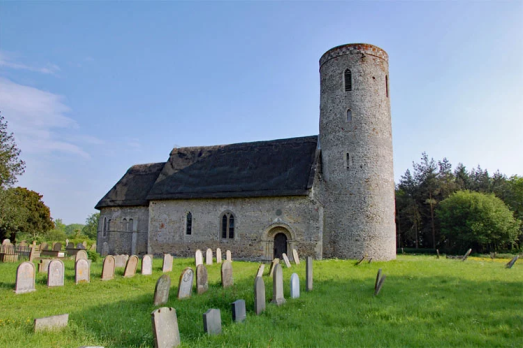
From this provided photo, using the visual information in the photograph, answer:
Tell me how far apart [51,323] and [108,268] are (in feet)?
23.9

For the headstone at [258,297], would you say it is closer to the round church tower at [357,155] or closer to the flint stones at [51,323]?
the flint stones at [51,323]

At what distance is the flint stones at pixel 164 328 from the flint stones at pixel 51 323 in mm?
2067

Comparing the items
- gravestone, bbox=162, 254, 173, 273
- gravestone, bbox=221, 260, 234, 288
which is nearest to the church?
gravestone, bbox=162, 254, 173, 273

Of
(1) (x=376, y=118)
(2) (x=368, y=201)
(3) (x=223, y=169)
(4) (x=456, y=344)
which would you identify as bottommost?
(4) (x=456, y=344)

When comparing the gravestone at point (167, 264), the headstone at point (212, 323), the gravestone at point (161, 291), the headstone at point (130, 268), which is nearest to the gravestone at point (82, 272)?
the headstone at point (130, 268)

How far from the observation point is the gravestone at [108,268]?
1305 centimetres

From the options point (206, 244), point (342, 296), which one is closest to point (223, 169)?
point (206, 244)

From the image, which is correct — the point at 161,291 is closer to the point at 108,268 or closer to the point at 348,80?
the point at 108,268

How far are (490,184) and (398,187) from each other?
1119 centimetres

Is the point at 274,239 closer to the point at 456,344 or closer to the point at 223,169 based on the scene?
the point at 223,169

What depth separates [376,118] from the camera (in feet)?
70.4

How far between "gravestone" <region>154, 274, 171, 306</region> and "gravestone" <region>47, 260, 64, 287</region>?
A: 505 centimetres

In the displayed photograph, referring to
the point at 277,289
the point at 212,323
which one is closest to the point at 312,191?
the point at 277,289

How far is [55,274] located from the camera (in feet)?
37.9
